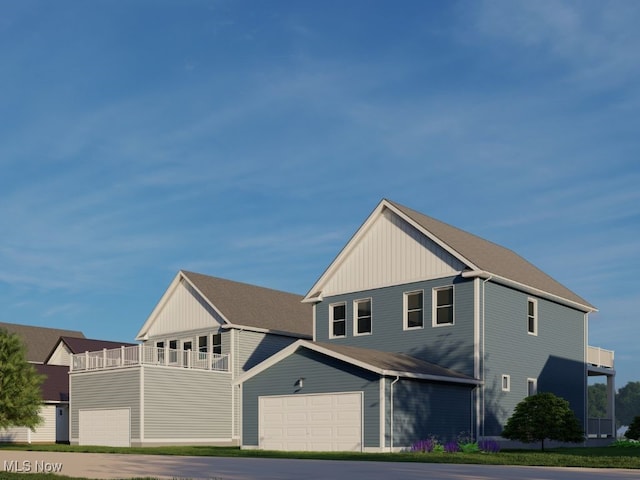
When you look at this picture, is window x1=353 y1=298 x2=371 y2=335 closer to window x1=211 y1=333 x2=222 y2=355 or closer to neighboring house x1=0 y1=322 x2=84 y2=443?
window x1=211 y1=333 x2=222 y2=355

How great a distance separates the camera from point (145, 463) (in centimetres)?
2427

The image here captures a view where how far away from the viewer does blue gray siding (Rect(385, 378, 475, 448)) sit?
Result: 31266mm

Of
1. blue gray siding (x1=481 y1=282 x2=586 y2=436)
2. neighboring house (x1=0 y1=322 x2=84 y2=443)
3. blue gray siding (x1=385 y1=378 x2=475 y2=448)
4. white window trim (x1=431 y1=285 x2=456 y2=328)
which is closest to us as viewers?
blue gray siding (x1=385 y1=378 x2=475 y2=448)

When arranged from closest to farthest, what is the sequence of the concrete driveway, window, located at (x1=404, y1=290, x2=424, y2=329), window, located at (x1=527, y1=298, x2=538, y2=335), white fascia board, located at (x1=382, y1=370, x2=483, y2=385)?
1. the concrete driveway
2. white fascia board, located at (x1=382, y1=370, x2=483, y2=385)
3. window, located at (x1=404, y1=290, x2=424, y2=329)
4. window, located at (x1=527, y1=298, x2=538, y2=335)

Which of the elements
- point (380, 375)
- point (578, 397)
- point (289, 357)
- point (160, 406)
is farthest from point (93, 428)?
point (578, 397)

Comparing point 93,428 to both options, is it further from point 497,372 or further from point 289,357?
point 497,372

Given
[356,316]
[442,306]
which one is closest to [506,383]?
[442,306]

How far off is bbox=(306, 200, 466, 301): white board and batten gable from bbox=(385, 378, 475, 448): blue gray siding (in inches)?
209

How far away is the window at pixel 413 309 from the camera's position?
36750 mm

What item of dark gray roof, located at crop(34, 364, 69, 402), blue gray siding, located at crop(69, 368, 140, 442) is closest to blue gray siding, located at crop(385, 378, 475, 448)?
blue gray siding, located at crop(69, 368, 140, 442)

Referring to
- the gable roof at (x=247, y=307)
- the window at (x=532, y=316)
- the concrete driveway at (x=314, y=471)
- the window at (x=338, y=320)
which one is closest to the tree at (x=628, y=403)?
the gable roof at (x=247, y=307)

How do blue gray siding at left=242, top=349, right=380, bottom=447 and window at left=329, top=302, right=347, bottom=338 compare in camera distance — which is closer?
blue gray siding at left=242, top=349, right=380, bottom=447

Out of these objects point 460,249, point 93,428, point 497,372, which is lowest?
point 93,428

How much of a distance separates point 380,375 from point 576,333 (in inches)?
633
